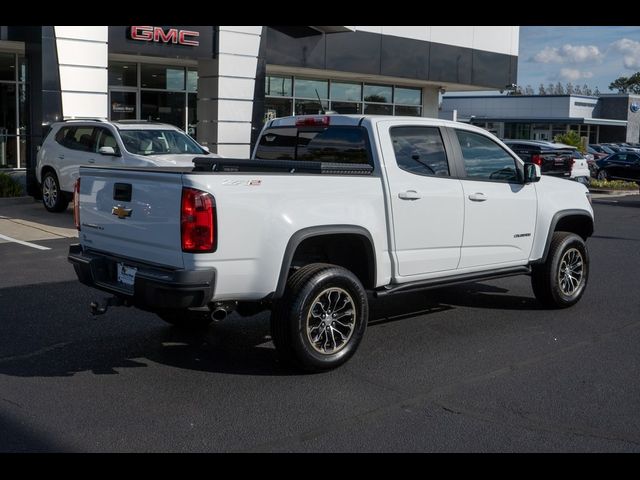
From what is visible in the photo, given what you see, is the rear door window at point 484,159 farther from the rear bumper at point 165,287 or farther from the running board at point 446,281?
the rear bumper at point 165,287

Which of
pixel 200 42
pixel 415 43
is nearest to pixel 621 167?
pixel 415 43

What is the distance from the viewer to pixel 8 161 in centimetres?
2095

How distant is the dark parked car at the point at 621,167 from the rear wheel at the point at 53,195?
21.5m

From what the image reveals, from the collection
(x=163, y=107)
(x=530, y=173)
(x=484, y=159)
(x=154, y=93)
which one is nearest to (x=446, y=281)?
(x=484, y=159)

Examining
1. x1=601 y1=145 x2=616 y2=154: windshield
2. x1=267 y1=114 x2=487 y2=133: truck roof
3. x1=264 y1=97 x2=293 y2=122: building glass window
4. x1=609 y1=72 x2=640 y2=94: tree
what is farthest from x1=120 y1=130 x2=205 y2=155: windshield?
x1=609 y1=72 x2=640 y2=94: tree

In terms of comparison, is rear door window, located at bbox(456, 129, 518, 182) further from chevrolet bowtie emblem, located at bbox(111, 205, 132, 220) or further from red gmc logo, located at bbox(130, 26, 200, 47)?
red gmc logo, located at bbox(130, 26, 200, 47)

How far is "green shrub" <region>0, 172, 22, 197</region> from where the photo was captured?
1703 centimetres

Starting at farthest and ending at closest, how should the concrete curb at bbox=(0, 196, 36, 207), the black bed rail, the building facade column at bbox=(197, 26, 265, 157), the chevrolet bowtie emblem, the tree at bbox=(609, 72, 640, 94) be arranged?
the tree at bbox=(609, 72, 640, 94) < the building facade column at bbox=(197, 26, 265, 157) < the concrete curb at bbox=(0, 196, 36, 207) < the black bed rail < the chevrolet bowtie emblem

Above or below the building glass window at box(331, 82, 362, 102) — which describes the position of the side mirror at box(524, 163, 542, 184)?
below

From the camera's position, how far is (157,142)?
48.5 ft

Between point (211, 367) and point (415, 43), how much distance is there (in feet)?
70.9

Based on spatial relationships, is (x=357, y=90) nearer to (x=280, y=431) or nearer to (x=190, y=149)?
(x=190, y=149)

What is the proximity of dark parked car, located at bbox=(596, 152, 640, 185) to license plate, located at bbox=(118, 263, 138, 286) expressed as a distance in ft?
87.6

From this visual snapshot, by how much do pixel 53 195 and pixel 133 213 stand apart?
10.3m
